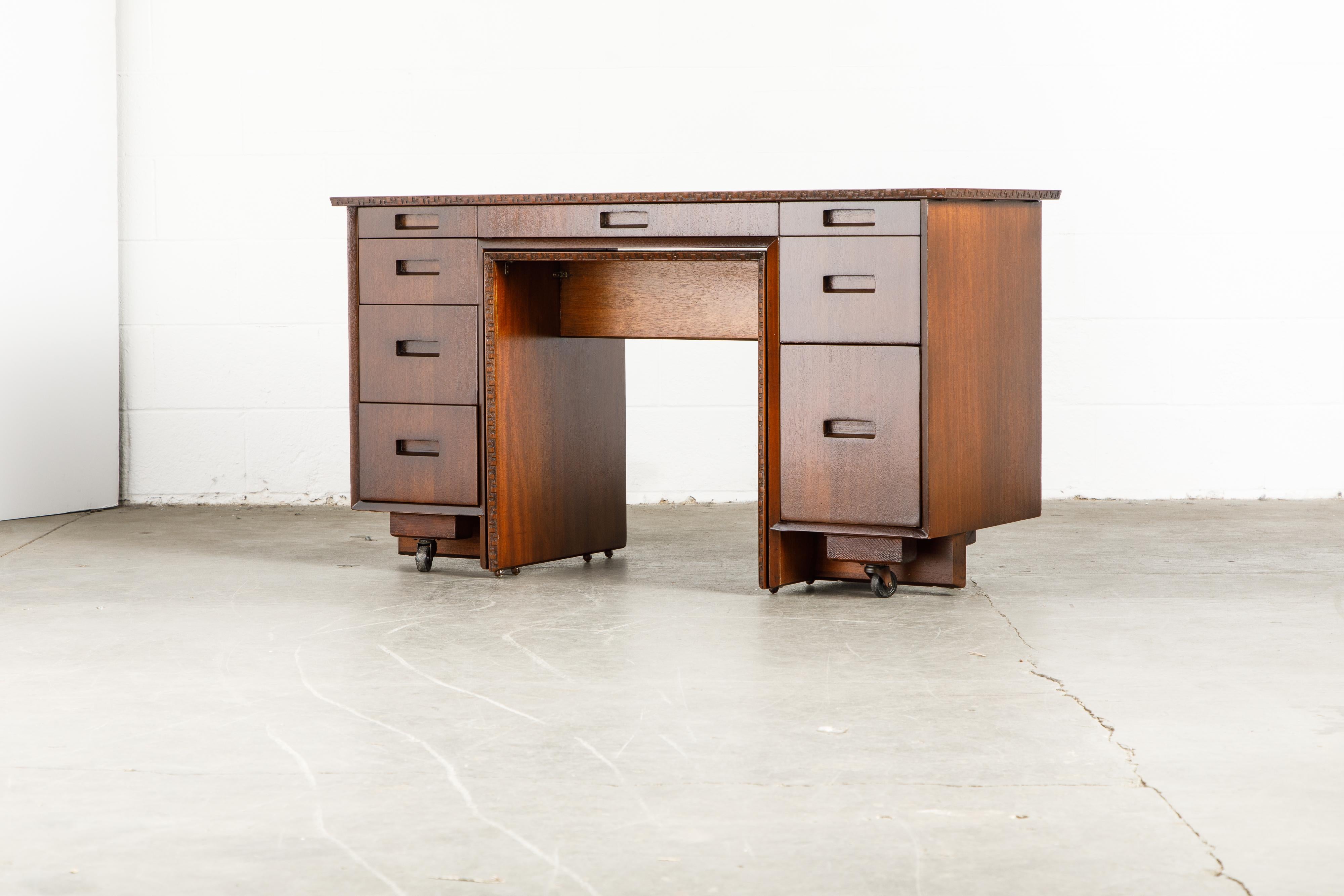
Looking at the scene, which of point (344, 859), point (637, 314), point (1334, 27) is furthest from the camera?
point (1334, 27)

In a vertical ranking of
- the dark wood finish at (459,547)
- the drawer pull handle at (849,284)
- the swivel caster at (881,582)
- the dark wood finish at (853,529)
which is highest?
the drawer pull handle at (849,284)

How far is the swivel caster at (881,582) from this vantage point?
9.97ft

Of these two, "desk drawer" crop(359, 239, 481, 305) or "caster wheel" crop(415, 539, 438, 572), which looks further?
"caster wheel" crop(415, 539, 438, 572)

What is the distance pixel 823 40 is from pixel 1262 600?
2525 millimetres

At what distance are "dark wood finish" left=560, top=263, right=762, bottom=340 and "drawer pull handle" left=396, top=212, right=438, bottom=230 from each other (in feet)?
1.23

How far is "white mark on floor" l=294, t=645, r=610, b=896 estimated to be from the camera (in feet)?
4.75

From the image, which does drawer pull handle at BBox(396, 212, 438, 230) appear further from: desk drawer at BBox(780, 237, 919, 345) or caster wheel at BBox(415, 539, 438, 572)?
desk drawer at BBox(780, 237, 919, 345)

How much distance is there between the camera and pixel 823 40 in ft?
15.6

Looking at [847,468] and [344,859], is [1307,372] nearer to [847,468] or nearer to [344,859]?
[847,468]

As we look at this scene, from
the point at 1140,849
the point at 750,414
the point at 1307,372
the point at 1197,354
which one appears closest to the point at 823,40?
the point at 750,414

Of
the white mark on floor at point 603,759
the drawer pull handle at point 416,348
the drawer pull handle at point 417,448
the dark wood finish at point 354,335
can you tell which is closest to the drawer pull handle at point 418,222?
the dark wood finish at point 354,335

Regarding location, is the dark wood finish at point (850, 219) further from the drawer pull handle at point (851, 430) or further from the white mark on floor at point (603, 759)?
the white mark on floor at point (603, 759)

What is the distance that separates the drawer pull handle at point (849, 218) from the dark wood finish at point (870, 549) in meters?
0.63

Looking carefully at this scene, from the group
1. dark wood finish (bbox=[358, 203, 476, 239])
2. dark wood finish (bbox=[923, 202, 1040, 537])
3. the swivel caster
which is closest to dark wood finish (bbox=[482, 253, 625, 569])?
dark wood finish (bbox=[358, 203, 476, 239])
